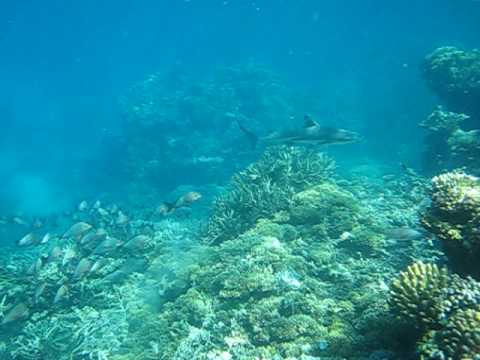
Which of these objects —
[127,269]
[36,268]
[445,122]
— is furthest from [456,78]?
[36,268]

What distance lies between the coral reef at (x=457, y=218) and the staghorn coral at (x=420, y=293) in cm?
65

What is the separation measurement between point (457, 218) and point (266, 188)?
5.89m

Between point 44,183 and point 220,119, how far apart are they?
18.6m

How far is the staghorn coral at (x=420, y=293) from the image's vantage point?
13.1 ft

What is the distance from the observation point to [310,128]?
923 centimetres

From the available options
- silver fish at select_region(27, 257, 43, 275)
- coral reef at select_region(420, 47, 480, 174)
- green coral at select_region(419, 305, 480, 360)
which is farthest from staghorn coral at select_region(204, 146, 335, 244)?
green coral at select_region(419, 305, 480, 360)

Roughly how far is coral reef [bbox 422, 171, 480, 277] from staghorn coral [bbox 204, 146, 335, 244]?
15.9ft

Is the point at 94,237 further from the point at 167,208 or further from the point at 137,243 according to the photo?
the point at 167,208

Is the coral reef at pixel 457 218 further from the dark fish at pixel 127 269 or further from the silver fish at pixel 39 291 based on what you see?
the silver fish at pixel 39 291

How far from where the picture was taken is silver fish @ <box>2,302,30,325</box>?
7.68 m

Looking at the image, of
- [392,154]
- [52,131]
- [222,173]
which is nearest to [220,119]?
[222,173]

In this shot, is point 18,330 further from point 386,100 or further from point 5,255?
point 386,100

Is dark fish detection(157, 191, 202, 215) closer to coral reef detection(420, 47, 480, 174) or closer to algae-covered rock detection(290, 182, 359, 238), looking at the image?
algae-covered rock detection(290, 182, 359, 238)

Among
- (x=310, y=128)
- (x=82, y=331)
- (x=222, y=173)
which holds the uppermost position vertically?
(x=222, y=173)
